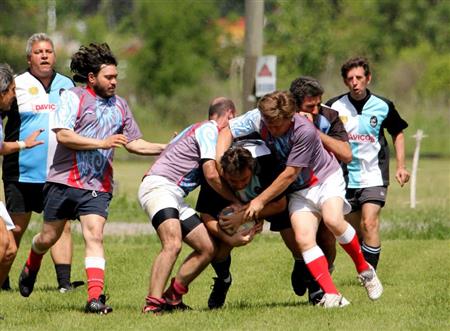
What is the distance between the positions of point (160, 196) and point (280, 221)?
41.6 inches

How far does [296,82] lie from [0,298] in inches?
135

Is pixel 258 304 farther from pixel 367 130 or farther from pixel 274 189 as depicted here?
pixel 367 130

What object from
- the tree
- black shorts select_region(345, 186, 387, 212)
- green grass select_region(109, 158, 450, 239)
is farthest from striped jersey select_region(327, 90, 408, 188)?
the tree

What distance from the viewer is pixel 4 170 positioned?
1202 cm

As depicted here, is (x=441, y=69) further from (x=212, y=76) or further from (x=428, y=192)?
(x=428, y=192)

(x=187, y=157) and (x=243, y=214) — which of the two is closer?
(x=243, y=214)

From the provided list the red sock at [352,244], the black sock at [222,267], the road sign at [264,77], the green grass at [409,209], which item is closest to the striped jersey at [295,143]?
the red sock at [352,244]

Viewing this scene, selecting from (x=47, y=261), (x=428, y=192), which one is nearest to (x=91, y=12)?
(x=428, y=192)

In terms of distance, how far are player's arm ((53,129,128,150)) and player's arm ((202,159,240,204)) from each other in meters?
0.70

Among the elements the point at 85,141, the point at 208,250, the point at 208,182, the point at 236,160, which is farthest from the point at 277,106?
the point at 85,141

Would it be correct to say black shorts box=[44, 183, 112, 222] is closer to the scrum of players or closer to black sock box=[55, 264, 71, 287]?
the scrum of players

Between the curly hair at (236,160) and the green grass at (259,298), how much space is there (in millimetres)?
1115

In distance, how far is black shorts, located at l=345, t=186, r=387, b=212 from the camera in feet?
40.3

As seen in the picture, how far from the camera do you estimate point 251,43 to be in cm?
2038
